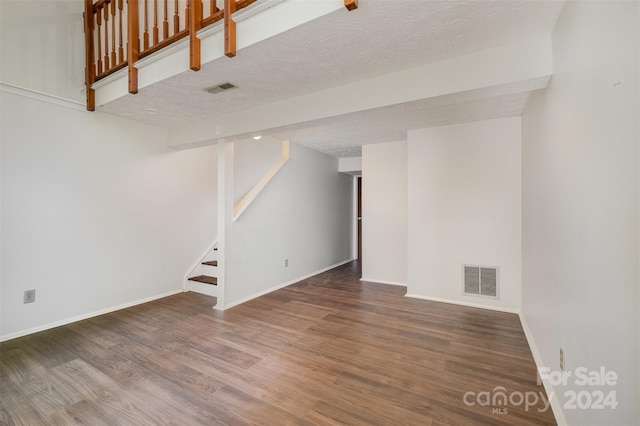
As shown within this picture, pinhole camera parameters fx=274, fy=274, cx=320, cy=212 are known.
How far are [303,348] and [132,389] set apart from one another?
126 cm

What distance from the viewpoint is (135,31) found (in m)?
2.58

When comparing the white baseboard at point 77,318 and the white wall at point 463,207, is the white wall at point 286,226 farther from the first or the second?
the white wall at point 463,207

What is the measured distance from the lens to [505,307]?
10.8 ft

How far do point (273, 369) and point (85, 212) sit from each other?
2759 mm

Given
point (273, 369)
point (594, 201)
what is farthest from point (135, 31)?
point (594, 201)

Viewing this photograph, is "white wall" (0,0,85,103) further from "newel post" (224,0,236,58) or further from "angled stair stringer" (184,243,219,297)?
"angled stair stringer" (184,243,219,297)

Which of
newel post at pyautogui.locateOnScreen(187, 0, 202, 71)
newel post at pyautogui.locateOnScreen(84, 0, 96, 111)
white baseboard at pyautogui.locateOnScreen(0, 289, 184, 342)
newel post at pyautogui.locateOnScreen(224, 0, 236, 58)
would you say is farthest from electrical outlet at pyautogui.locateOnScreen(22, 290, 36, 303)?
newel post at pyautogui.locateOnScreen(224, 0, 236, 58)

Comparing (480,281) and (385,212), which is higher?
(385,212)

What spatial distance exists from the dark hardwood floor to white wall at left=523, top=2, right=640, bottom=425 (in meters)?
0.51

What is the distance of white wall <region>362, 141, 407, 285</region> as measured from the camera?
14.7 ft

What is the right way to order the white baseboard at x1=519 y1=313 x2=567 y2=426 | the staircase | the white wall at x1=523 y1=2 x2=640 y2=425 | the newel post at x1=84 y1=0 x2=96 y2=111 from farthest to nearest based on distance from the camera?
1. the staircase
2. the newel post at x1=84 y1=0 x2=96 y2=111
3. the white baseboard at x1=519 y1=313 x2=567 y2=426
4. the white wall at x1=523 y1=2 x2=640 y2=425

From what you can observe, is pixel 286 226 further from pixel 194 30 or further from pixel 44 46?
pixel 44 46

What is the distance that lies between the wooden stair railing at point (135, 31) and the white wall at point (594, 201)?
2000mm

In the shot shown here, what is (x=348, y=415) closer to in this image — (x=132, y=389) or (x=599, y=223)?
(x=132, y=389)
